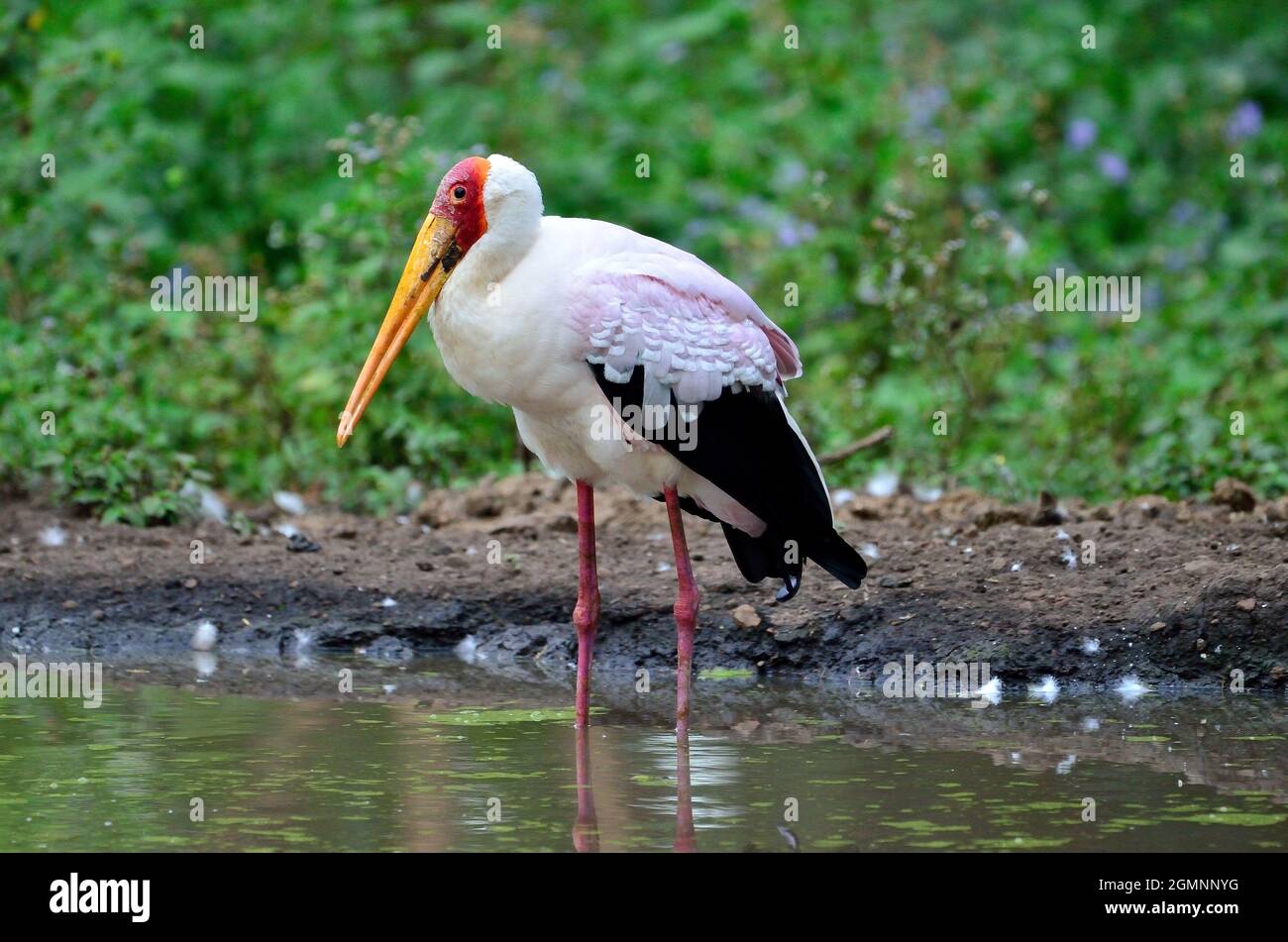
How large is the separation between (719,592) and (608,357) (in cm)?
149

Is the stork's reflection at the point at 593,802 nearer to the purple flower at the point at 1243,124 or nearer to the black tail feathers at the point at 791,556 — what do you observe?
the black tail feathers at the point at 791,556

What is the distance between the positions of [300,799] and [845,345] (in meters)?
5.67

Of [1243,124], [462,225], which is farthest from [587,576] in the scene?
[1243,124]

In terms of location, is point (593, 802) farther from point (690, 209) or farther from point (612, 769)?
point (690, 209)

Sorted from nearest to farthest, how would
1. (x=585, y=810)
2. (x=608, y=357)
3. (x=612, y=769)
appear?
(x=585, y=810), (x=612, y=769), (x=608, y=357)

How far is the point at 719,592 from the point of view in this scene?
6422mm

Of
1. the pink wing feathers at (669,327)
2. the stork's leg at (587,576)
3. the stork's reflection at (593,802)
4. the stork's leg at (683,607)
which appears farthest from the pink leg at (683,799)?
the pink wing feathers at (669,327)

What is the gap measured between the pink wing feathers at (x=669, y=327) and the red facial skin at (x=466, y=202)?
34 centimetres

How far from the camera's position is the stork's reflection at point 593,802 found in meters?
4.02

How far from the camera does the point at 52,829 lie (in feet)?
13.4

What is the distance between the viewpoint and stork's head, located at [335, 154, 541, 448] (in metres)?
5.25

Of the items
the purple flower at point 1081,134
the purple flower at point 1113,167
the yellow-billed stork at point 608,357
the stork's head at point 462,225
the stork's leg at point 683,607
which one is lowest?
the stork's leg at point 683,607

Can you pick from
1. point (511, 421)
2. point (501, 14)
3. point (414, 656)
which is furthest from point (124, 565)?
point (501, 14)
